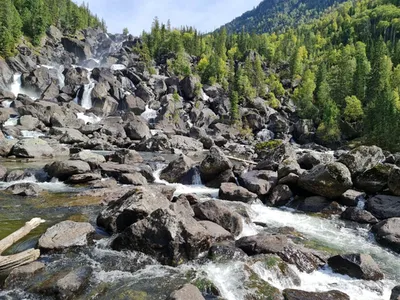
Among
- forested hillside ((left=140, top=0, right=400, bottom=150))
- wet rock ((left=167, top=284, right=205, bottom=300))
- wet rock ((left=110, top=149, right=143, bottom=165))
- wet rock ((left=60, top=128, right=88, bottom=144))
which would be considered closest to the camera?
wet rock ((left=167, top=284, right=205, bottom=300))

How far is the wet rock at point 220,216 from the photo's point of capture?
1565cm

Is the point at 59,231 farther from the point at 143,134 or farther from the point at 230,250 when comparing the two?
the point at 143,134

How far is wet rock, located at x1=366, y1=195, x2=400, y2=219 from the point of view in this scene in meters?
19.6

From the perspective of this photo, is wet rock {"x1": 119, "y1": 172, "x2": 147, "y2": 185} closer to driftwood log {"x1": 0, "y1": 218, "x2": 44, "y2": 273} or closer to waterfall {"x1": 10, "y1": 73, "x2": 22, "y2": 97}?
driftwood log {"x1": 0, "y1": 218, "x2": 44, "y2": 273}

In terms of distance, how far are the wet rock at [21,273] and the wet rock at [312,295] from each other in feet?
26.6

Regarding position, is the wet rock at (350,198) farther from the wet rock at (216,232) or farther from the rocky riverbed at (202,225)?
the wet rock at (216,232)

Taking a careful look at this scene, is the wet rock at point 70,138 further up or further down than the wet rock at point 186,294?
further up

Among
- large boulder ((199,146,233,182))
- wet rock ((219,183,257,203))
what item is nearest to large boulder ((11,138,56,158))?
large boulder ((199,146,233,182))

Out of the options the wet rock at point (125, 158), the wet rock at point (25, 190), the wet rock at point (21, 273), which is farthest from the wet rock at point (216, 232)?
the wet rock at point (125, 158)

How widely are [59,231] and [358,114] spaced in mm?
83542

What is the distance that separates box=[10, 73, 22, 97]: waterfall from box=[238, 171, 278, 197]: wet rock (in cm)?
6361

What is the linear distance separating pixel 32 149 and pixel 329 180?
28441 millimetres

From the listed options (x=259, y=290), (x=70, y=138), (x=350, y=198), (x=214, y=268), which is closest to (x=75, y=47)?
(x=70, y=138)

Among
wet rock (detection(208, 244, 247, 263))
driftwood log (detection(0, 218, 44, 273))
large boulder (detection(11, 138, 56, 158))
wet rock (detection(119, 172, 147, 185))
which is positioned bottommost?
wet rock (detection(208, 244, 247, 263))
